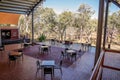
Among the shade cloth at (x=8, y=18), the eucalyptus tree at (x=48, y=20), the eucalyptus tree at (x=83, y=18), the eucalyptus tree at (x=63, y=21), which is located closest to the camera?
the shade cloth at (x=8, y=18)

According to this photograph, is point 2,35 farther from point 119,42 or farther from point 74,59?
point 119,42

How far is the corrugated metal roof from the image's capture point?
11103mm

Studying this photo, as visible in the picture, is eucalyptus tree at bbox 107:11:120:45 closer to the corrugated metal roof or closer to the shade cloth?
the corrugated metal roof

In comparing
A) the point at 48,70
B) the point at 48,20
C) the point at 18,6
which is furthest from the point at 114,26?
the point at 48,70

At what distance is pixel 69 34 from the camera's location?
1602 centimetres

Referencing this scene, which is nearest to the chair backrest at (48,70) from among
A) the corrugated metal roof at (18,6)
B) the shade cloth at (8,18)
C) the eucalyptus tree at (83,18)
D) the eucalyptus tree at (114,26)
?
the corrugated metal roof at (18,6)

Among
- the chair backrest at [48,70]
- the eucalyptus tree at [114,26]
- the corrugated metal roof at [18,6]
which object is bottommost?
the chair backrest at [48,70]

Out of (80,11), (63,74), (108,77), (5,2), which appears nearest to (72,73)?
(63,74)

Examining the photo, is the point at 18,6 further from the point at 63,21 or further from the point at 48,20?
the point at 48,20

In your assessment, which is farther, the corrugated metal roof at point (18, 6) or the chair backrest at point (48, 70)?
the corrugated metal roof at point (18, 6)

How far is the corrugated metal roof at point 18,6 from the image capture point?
1110 cm

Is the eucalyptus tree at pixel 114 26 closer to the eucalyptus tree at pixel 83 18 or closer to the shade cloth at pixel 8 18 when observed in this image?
the eucalyptus tree at pixel 83 18

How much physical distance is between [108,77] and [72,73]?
1718 mm

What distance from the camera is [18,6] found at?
1213cm
